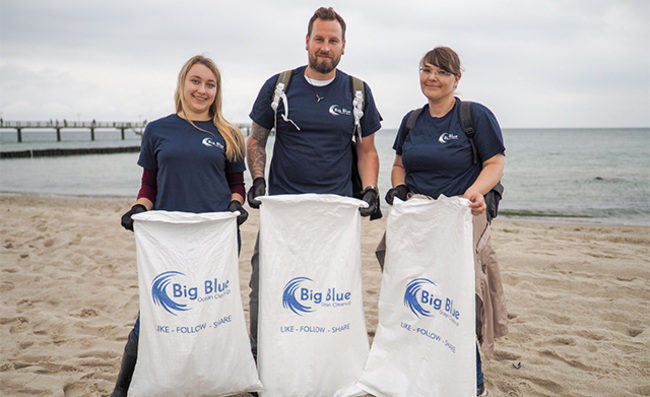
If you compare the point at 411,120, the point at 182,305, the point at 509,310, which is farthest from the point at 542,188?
the point at 182,305

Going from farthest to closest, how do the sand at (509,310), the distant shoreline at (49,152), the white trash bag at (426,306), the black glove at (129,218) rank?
the distant shoreline at (49,152) → the sand at (509,310) → the black glove at (129,218) → the white trash bag at (426,306)

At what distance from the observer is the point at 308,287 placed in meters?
2.28

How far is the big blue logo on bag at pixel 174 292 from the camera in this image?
2.12 m

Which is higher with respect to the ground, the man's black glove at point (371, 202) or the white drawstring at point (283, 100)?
the white drawstring at point (283, 100)

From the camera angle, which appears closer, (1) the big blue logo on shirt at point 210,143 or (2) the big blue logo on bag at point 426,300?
(2) the big blue logo on bag at point 426,300

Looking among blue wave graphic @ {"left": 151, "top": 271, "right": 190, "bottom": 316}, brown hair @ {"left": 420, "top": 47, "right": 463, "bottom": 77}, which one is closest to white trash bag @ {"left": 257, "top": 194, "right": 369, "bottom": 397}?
blue wave graphic @ {"left": 151, "top": 271, "right": 190, "bottom": 316}

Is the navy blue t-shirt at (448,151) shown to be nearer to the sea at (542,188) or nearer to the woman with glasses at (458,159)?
the woman with glasses at (458,159)

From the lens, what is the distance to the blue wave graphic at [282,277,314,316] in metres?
2.28

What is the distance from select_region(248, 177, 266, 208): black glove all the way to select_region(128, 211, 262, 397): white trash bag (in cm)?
16

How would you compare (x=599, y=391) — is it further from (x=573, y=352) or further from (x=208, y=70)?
(x=208, y=70)

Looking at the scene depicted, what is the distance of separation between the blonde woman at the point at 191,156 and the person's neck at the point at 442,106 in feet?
3.59

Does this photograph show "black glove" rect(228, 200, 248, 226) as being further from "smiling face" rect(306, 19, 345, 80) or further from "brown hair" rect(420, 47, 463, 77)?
"brown hair" rect(420, 47, 463, 77)

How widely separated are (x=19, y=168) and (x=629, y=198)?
24.5 m

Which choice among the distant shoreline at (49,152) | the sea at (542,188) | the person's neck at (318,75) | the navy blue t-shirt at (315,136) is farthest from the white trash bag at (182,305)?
the distant shoreline at (49,152)
